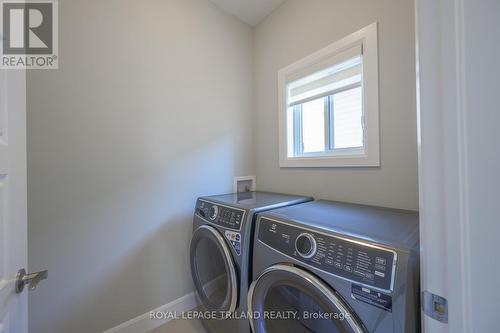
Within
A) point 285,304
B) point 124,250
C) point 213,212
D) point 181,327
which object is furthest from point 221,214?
point 181,327

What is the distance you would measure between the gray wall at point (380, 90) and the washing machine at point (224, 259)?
0.33m

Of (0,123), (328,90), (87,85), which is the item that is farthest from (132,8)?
(328,90)

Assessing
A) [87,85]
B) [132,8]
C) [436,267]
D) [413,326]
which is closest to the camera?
[436,267]

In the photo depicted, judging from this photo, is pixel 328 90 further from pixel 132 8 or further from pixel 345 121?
pixel 132 8

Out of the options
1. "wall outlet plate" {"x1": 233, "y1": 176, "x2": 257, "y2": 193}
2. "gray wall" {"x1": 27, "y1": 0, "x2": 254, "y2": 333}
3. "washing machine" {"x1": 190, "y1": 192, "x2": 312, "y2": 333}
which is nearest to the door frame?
"washing machine" {"x1": 190, "y1": 192, "x2": 312, "y2": 333}

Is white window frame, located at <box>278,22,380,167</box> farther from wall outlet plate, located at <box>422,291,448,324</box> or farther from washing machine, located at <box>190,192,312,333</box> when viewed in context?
wall outlet plate, located at <box>422,291,448,324</box>

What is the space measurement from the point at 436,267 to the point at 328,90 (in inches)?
55.2

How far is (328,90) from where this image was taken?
5.01ft

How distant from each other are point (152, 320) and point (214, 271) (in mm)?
619

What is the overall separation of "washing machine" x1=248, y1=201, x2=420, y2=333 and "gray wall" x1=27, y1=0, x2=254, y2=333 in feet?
2.94

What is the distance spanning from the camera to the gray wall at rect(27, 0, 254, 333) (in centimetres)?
110

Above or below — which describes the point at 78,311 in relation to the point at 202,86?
below

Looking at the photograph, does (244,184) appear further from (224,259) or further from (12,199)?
(12,199)

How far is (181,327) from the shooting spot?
4.77 ft
